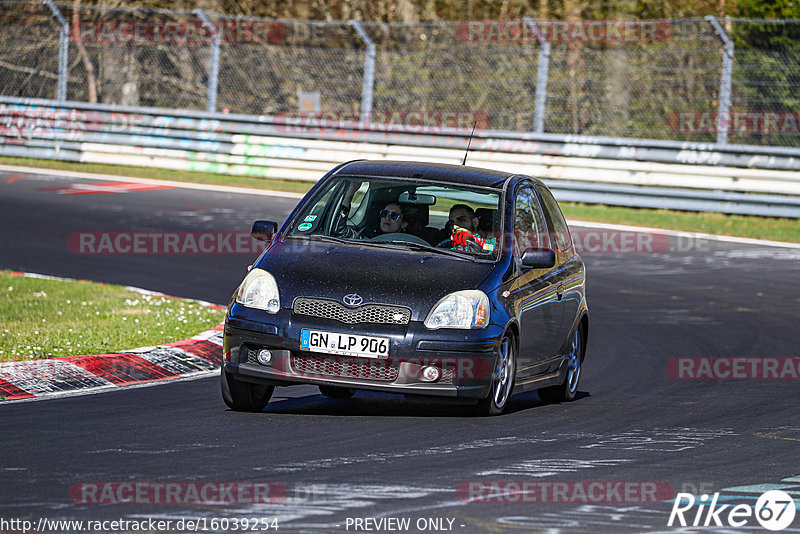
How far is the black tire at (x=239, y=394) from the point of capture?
26.6 ft

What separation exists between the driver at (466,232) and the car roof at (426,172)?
7.6 inches

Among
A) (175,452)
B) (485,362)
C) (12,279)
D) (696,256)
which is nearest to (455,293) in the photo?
(485,362)

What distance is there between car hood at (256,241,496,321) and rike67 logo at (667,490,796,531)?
2.26 m

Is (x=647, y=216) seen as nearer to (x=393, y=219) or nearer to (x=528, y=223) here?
(x=528, y=223)

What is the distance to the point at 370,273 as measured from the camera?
26.3 ft

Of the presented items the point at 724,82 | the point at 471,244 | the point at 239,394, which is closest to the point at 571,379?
the point at 471,244

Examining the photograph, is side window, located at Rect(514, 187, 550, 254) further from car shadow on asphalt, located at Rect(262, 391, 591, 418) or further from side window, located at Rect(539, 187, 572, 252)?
car shadow on asphalt, located at Rect(262, 391, 591, 418)

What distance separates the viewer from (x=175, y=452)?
672 centimetres

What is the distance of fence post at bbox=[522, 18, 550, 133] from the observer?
2241 cm

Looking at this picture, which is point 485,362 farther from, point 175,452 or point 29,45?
point 29,45

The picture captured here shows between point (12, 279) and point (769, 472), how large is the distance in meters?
8.85

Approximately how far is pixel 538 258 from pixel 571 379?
125 centimetres
